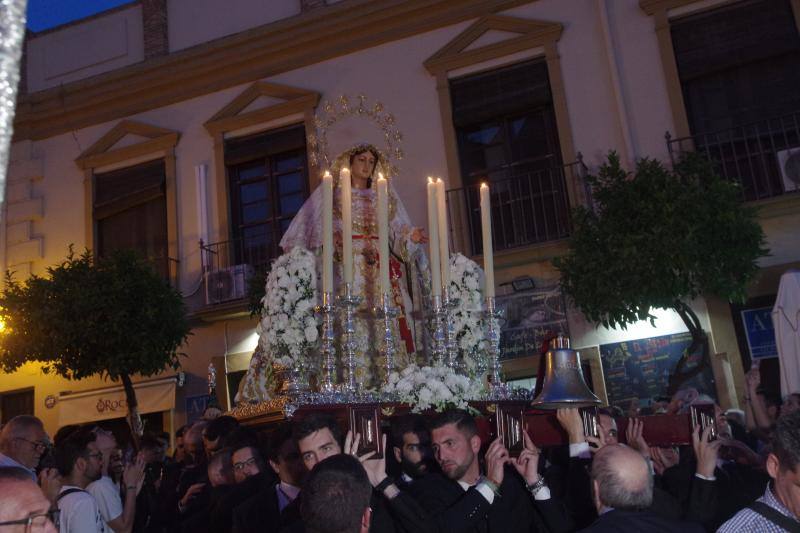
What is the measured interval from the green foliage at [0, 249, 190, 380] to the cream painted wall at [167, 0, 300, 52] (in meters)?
4.01

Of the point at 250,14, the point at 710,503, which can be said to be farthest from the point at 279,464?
the point at 250,14

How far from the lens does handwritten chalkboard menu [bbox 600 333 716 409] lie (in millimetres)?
9422

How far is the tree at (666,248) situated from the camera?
27.6 feet

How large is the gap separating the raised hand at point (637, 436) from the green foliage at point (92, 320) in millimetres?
7728

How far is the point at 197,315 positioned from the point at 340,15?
4.56 meters

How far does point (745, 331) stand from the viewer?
9.55 m

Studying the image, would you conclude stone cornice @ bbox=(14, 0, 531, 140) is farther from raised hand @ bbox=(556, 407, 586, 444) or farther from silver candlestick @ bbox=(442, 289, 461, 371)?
raised hand @ bbox=(556, 407, 586, 444)

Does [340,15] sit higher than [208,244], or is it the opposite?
[340,15]

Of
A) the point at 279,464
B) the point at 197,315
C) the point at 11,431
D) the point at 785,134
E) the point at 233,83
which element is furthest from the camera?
the point at 233,83

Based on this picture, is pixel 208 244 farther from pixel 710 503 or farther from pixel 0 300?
pixel 710 503

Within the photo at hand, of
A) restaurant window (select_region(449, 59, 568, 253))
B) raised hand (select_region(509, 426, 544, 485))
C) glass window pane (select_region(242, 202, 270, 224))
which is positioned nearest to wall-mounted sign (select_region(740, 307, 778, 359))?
restaurant window (select_region(449, 59, 568, 253))

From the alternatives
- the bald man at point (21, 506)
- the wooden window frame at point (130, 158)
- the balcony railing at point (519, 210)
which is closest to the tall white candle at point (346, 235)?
the bald man at point (21, 506)

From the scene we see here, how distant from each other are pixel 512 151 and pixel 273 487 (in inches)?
314

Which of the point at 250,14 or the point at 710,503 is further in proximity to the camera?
the point at 250,14
